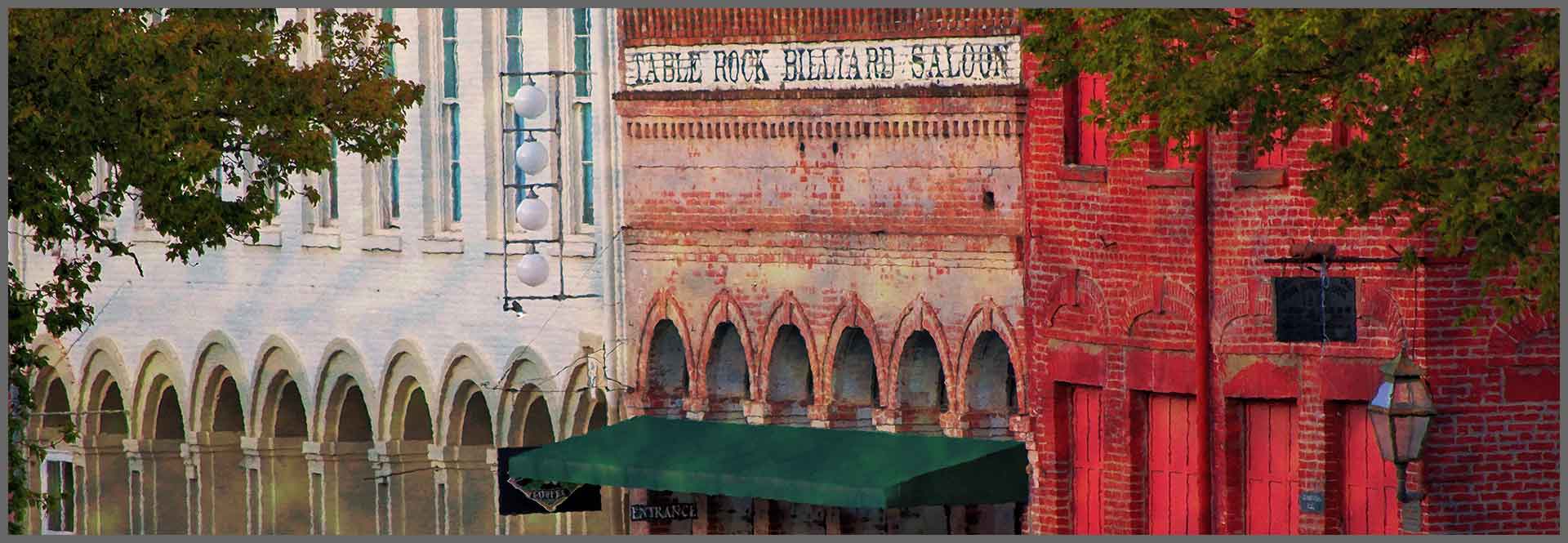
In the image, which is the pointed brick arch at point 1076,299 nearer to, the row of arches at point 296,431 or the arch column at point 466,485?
the row of arches at point 296,431

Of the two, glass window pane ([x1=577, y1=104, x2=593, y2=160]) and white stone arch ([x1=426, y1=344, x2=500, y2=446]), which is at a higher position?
glass window pane ([x1=577, y1=104, x2=593, y2=160])

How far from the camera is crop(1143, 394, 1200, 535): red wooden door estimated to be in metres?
40.1

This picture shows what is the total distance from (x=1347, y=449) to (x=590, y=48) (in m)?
10.7

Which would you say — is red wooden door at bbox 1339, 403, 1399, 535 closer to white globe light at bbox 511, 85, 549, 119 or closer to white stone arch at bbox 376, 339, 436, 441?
white globe light at bbox 511, 85, 549, 119

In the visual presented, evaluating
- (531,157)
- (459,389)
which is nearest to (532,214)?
(531,157)

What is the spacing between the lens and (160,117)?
36.8m

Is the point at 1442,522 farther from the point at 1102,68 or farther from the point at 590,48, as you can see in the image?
the point at 590,48

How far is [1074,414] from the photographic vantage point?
41.7m

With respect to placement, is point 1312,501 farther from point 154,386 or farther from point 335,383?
point 154,386

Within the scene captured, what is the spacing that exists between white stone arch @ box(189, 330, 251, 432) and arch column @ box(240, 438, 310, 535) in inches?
13.2

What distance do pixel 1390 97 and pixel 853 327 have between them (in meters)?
10.9

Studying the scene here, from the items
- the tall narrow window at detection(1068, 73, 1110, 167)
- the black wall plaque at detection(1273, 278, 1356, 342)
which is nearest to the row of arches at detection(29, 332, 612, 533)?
the tall narrow window at detection(1068, 73, 1110, 167)

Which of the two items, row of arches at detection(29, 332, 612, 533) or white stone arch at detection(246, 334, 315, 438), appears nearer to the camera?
row of arches at detection(29, 332, 612, 533)

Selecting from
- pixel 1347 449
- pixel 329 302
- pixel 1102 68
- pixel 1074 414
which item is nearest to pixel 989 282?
pixel 1074 414
